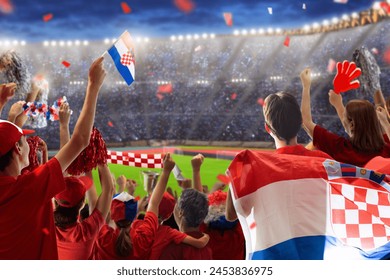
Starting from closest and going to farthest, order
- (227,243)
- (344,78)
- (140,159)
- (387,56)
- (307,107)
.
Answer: (227,243) < (307,107) < (344,78) < (140,159) < (387,56)

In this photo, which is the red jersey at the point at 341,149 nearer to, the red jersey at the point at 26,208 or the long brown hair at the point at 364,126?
the long brown hair at the point at 364,126

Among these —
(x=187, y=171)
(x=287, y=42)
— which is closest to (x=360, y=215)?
(x=187, y=171)

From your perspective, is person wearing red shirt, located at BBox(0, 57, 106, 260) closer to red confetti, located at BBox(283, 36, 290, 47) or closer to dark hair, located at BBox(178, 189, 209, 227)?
dark hair, located at BBox(178, 189, 209, 227)

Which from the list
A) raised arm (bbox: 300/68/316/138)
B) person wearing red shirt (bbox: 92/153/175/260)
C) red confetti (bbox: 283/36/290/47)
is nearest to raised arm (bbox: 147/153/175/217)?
person wearing red shirt (bbox: 92/153/175/260)

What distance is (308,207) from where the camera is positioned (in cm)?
169

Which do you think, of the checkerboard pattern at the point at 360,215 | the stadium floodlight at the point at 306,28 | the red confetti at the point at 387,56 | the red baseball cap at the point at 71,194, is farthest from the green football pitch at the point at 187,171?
the stadium floodlight at the point at 306,28

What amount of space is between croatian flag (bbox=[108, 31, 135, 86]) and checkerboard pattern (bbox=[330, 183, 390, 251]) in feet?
3.11

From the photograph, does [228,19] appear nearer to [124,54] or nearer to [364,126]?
[124,54]

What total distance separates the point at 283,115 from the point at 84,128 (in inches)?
27.1

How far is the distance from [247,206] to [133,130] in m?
16.9

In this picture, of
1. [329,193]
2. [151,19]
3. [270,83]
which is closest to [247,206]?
[329,193]

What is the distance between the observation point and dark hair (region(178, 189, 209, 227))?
1.87m

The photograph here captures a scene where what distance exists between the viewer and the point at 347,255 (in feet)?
5.55

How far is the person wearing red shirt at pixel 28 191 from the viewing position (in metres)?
1.39
